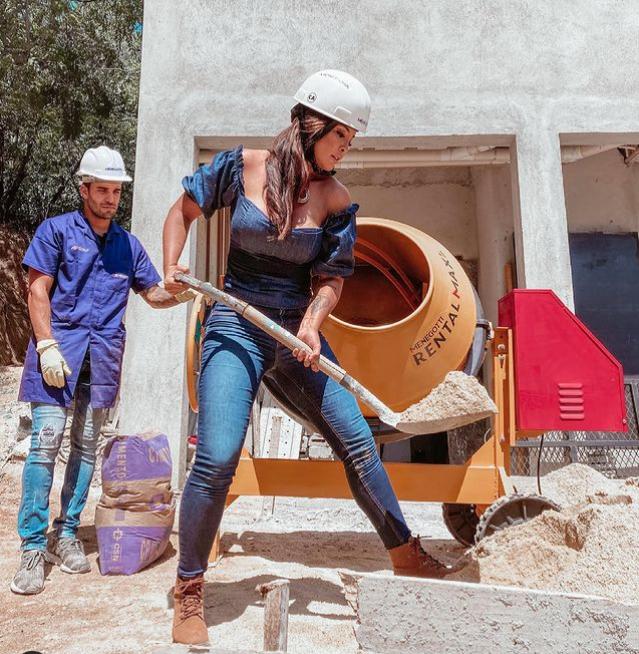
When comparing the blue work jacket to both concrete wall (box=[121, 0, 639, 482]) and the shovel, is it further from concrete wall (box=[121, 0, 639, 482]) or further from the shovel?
concrete wall (box=[121, 0, 639, 482])

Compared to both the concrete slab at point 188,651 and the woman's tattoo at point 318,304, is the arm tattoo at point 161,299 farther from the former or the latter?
the concrete slab at point 188,651

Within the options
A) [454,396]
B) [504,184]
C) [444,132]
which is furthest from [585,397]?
[504,184]

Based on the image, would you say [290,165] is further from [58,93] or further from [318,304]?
[58,93]

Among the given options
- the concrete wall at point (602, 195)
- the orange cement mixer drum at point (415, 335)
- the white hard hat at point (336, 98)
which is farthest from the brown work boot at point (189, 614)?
the concrete wall at point (602, 195)

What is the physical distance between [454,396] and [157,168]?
3021 millimetres

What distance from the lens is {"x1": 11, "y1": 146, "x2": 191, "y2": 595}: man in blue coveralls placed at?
270 cm

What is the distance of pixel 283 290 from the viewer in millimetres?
2158

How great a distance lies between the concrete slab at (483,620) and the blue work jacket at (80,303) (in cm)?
180

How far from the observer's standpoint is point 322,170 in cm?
215

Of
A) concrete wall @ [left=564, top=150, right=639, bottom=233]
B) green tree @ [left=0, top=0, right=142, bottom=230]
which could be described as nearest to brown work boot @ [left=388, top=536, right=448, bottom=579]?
concrete wall @ [left=564, top=150, right=639, bottom=233]

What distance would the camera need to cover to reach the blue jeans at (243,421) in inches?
75.5

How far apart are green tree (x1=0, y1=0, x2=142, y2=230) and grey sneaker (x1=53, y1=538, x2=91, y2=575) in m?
6.60

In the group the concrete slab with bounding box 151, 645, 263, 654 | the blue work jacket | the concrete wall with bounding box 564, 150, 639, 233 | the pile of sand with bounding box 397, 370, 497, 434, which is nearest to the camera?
the concrete slab with bounding box 151, 645, 263, 654

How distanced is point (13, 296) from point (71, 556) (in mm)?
9438
